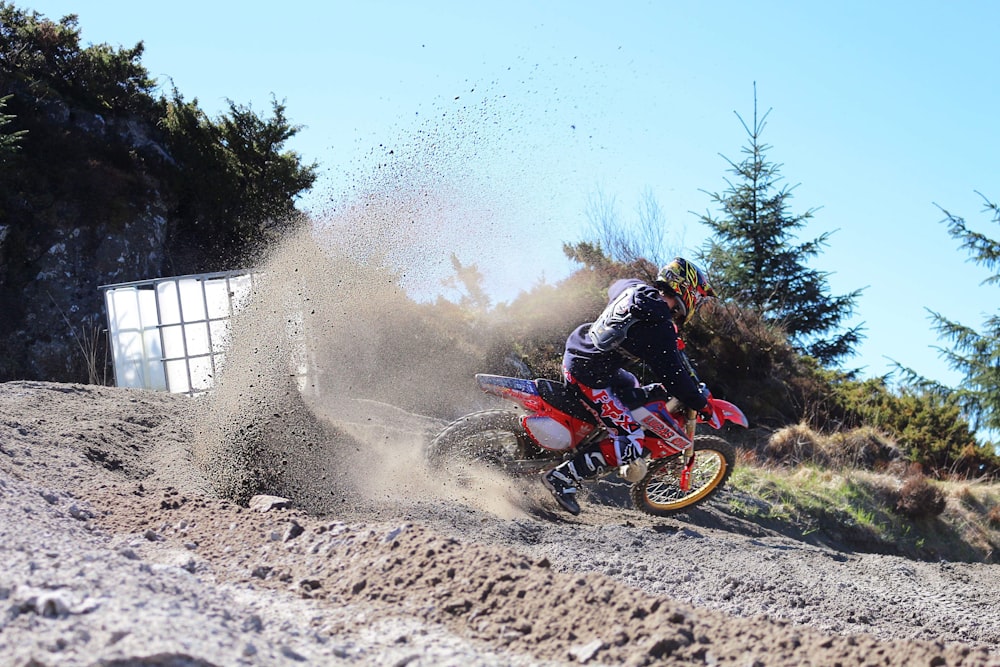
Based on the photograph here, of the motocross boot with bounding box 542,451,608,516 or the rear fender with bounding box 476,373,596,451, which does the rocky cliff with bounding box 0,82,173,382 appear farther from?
the motocross boot with bounding box 542,451,608,516

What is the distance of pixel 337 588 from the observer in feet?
14.1

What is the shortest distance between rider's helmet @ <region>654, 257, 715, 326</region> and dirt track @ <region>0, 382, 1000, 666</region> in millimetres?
1678

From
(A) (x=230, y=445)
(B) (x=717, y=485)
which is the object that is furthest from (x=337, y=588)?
(B) (x=717, y=485)

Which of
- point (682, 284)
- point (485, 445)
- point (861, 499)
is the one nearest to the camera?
point (682, 284)

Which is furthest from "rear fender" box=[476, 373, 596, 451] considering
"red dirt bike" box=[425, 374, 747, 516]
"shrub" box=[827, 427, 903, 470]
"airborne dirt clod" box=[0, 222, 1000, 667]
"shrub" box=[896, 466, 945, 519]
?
"shrub" box=[827, 427, 903, 470]

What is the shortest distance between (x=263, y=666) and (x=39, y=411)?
20.1 feet

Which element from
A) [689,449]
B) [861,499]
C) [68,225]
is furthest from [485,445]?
[68,225]

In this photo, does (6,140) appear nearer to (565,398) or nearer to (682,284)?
(565,398)

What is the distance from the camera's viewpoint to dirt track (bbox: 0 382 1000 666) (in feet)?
10.9

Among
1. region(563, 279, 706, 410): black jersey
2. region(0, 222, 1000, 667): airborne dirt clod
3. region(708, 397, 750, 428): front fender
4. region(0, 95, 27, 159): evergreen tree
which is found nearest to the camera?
region(0, 222, 1000, 667): airborne dirt clod

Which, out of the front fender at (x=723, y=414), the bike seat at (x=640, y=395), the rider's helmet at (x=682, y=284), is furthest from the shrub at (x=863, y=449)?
the rider's helmet at (x=682, y=284)

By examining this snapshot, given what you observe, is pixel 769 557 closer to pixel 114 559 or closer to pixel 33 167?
pixel 114 559

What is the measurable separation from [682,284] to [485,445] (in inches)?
77.5

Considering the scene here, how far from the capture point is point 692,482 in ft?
26.7
